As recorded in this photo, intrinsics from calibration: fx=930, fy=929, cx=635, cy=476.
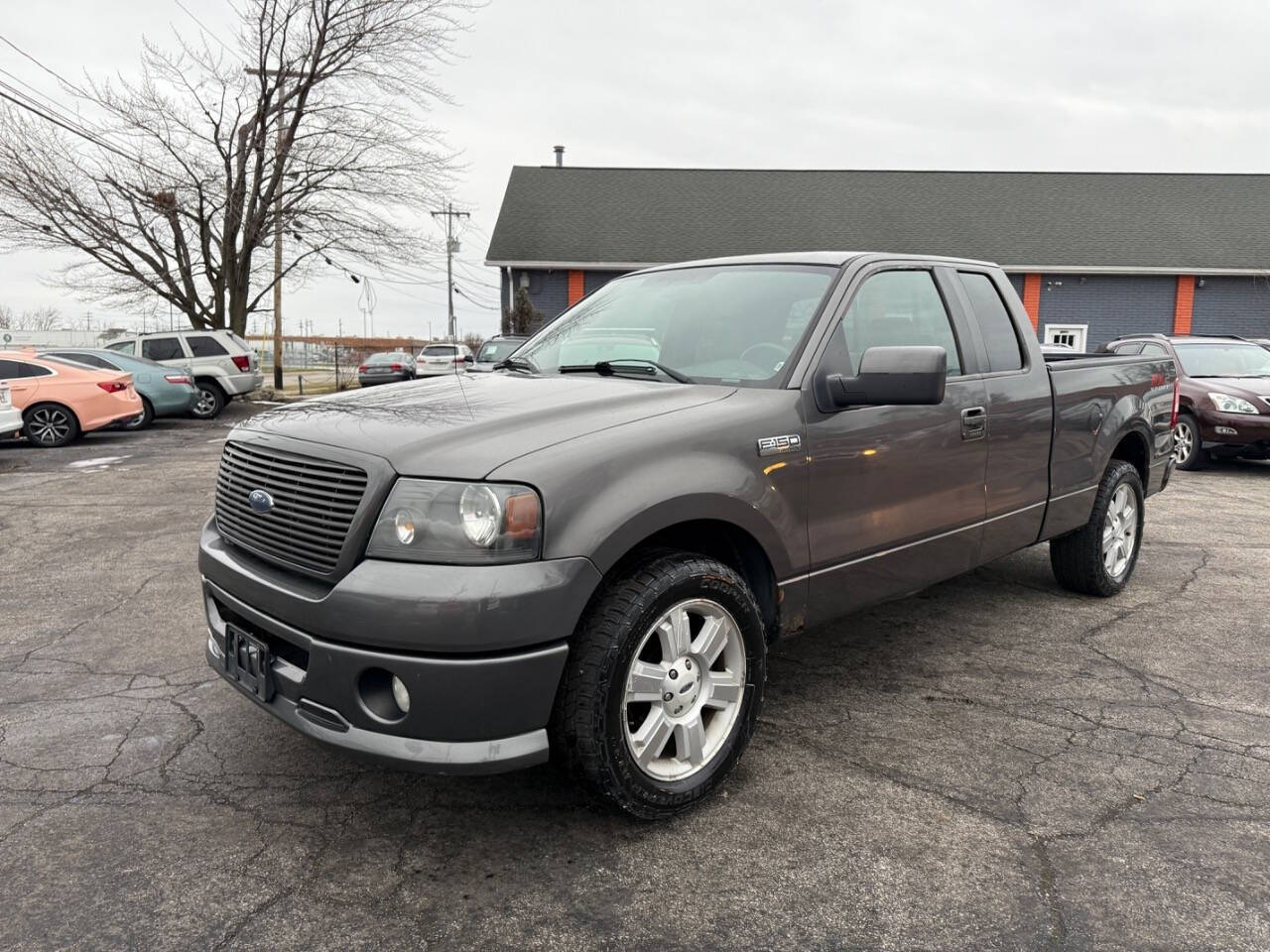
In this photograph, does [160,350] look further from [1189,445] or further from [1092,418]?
[1092,418]

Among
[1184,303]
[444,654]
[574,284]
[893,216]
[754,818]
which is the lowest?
[754,818]

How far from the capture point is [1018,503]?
4.24 m

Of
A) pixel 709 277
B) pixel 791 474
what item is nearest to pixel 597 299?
pixel 709 277

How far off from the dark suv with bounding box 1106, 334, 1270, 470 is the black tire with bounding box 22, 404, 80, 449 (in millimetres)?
13504

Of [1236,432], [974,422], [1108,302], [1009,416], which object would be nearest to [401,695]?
[974,422]

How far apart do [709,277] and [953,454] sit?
48.5 inches

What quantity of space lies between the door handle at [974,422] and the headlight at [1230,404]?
836 cm

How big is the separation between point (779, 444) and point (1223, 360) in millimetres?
10774

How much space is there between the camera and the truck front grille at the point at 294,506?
2.57m

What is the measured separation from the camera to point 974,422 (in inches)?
151

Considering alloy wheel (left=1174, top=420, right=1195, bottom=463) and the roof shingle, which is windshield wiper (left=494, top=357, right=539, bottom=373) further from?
the roof shingle

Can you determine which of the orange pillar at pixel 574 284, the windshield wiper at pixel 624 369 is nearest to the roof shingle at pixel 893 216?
the orange pillar at pixel 574 284

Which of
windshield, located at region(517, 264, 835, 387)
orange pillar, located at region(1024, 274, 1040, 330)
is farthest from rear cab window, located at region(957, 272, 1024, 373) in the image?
orange pillar, located at region(1024, 274, 1040, 330)

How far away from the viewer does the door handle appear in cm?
380
